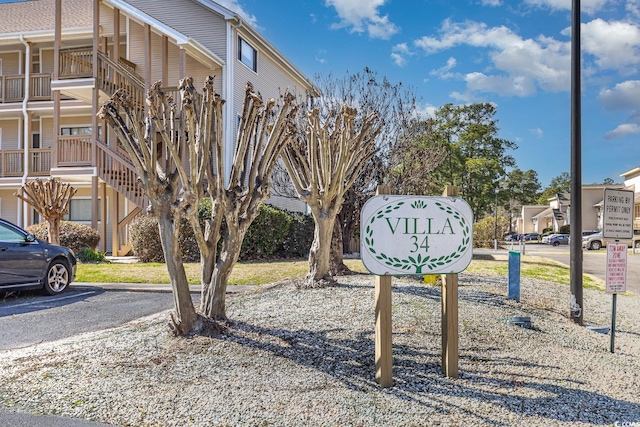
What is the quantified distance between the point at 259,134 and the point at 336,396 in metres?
3.69

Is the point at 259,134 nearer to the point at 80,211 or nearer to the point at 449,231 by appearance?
the point at 449,231

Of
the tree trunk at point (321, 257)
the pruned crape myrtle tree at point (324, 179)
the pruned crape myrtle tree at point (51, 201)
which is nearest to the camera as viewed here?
the pruned crape myrtle tree at point (324, 179)

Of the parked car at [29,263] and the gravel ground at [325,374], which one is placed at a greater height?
the parked car at [29,263]

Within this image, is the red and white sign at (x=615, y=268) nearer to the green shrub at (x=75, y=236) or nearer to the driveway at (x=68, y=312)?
the driveway at (x=68, y=312)

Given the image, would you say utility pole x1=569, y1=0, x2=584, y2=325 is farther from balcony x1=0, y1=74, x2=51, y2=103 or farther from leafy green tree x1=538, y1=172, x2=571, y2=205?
leafy green tree x1=538, y1=172, x2=571, y2=205

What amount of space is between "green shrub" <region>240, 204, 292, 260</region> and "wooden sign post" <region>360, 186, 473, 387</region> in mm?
11104

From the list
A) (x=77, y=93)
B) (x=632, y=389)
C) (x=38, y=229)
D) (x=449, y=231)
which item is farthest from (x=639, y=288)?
(x=77, y=93)

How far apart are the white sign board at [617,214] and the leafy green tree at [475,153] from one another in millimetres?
38445

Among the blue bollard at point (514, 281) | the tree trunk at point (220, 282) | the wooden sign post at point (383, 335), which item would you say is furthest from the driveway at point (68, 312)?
the blue bollard at point (514, 281)

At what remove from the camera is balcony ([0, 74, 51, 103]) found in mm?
20859

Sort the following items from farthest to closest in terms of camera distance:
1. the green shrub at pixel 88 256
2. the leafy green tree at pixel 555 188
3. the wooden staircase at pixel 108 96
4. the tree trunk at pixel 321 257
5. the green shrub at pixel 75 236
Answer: the leafy green tree at pixel 555 188 → the wooden staircase at pixel 108 96 → the green shrub at pixel 75 236 → the green shrub at pixel 88 256 → the tree trunk at pixel 321 257

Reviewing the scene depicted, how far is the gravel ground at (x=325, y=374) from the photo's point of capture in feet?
12.7

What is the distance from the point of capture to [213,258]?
6.03 meters

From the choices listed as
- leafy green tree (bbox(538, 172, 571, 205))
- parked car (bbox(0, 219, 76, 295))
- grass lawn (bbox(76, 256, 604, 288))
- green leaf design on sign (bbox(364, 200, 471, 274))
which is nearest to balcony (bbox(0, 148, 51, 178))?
grass lawn (bbox(76, 256, 604, 288))
